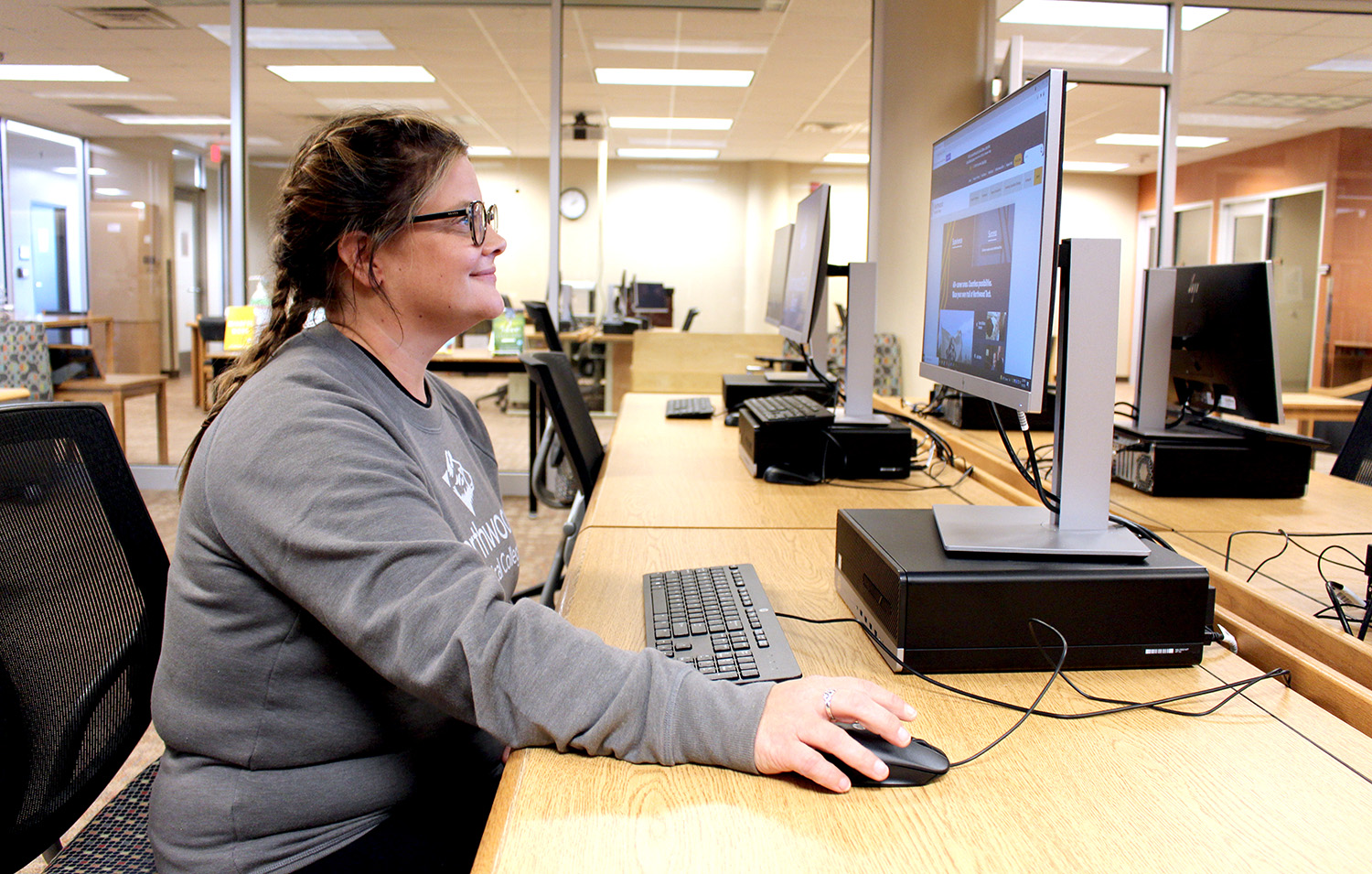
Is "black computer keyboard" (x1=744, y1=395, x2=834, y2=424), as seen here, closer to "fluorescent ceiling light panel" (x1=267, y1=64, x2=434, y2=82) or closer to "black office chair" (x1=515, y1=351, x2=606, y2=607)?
"black office chair" (x1=515, y1=351, x2=606, y2=607)

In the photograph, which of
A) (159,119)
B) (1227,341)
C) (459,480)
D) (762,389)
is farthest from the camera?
(159,119)

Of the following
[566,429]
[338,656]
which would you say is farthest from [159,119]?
[338,656]

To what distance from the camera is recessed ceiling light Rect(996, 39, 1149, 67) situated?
550 cm

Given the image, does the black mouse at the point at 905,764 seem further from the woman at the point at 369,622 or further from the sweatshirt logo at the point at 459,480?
the sweatshirt logo at the point at 459,480

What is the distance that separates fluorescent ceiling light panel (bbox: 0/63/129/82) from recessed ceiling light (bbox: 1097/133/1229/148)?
8294mm

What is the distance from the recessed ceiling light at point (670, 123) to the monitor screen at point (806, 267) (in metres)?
4.37

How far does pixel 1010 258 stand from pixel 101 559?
1199 millimetres

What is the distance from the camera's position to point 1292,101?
6.84 metres

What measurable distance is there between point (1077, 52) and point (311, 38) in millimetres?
4667

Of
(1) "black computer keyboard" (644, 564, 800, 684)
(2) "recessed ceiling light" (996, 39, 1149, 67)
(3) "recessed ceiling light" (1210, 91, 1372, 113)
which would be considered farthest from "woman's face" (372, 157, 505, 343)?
(3) "recessed ceiling light" (1210, 91, 1372, 113)

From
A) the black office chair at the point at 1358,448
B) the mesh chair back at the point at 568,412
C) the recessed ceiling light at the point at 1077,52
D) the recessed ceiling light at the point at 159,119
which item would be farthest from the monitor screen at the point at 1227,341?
the recessed ceiling light at the point at 159,119

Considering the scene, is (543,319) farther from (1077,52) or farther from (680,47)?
(1077,52)

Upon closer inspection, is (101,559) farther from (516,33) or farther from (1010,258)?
(516,33)

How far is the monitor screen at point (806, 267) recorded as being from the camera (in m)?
2.17
